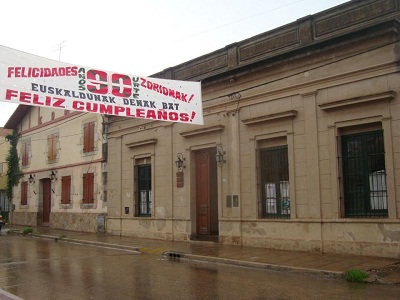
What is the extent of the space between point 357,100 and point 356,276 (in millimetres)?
4924

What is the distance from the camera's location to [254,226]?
563 inches

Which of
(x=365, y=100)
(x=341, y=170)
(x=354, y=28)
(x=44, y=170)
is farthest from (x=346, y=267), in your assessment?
(x=44, y=170)

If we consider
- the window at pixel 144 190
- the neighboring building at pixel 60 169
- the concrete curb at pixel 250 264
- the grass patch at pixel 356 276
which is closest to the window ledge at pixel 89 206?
the neighboring building at pixel 60 169

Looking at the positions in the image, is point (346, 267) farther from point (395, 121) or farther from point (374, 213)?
point (395, 121)

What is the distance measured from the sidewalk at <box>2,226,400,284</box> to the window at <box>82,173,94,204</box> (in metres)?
4.96

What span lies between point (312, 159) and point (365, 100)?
223cm

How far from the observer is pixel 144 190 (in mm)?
19031

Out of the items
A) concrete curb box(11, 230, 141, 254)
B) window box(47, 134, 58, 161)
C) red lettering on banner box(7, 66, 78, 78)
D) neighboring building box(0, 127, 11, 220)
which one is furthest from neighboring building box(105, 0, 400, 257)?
neighboring building box(0, 127, 11, 220)

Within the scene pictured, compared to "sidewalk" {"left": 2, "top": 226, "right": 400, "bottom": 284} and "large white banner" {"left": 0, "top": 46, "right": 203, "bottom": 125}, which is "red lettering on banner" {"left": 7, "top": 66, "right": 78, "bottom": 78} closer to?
"large white banner" {"left": 0, "top": 46, "right": 203, "bottom": 125}

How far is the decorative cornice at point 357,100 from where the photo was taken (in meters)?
11.4

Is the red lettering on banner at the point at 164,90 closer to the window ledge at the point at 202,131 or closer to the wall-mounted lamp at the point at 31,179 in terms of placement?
the window ledge at the point at 202,131

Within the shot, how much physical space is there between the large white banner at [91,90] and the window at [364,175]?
4302 mm

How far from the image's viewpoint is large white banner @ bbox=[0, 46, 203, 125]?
33.7 ft

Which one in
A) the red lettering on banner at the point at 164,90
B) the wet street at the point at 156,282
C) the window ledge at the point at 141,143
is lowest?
the wet street at the point at 156,282
